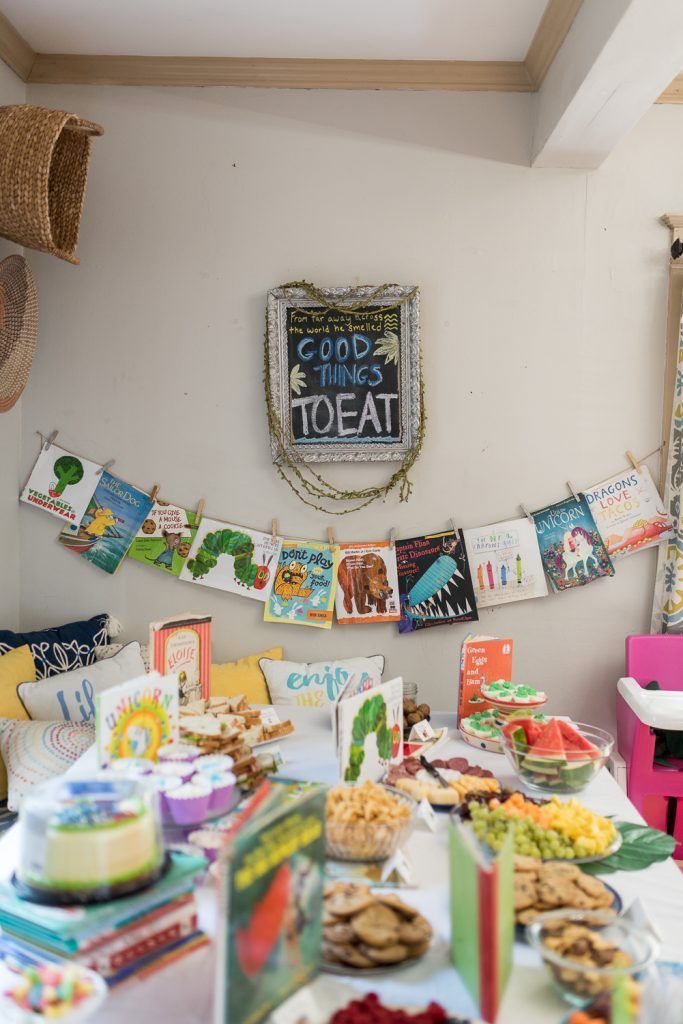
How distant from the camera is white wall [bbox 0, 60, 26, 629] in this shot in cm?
303

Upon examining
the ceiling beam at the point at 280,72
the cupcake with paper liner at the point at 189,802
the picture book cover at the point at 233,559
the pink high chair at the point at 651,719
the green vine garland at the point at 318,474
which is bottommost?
the pink high chair at the point at 651,719

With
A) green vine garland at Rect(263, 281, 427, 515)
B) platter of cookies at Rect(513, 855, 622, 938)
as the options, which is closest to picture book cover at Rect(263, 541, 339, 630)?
green vine garland at Rect(263, 281, 427, 515)

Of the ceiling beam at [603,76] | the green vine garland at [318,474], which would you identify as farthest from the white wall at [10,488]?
the ceiling beam at [603,76]

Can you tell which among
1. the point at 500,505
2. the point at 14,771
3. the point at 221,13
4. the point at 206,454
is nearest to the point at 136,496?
the point at 206,454

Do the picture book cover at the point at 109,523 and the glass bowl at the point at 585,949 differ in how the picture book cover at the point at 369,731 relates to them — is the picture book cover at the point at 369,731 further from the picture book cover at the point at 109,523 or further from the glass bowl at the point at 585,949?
the picture book cover at the point at 109,523

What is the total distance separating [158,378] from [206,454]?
325 mm

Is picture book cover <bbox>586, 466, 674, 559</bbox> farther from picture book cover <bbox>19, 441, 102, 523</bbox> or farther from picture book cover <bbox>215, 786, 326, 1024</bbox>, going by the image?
picture book cover <bbox>215, 786, 326, 1024</bbox>

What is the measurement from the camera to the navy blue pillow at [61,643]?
2.82 meters

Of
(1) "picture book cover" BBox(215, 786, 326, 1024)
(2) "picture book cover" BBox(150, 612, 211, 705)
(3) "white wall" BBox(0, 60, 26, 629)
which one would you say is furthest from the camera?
(3) "white wall" BBox(0, 60, 26, 629)

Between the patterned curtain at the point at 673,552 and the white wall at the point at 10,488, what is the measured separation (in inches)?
91.3

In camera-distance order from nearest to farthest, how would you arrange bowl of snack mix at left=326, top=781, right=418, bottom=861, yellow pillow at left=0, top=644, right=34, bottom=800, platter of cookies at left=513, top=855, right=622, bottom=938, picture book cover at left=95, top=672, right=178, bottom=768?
platter of cookies at left=513, top=855, right=622, bottom=938 → bowl of snack mix at left=326, top=781, right=418, bottom=861 → picture book cover at left=95, top=672, right=178, bottom=768 → yellow pillow at left=0, top=644, right=34, bottom=800

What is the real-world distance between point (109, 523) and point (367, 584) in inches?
37.9

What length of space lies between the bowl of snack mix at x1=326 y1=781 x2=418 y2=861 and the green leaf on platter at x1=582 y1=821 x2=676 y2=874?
32cm

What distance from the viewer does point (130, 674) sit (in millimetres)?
2826
